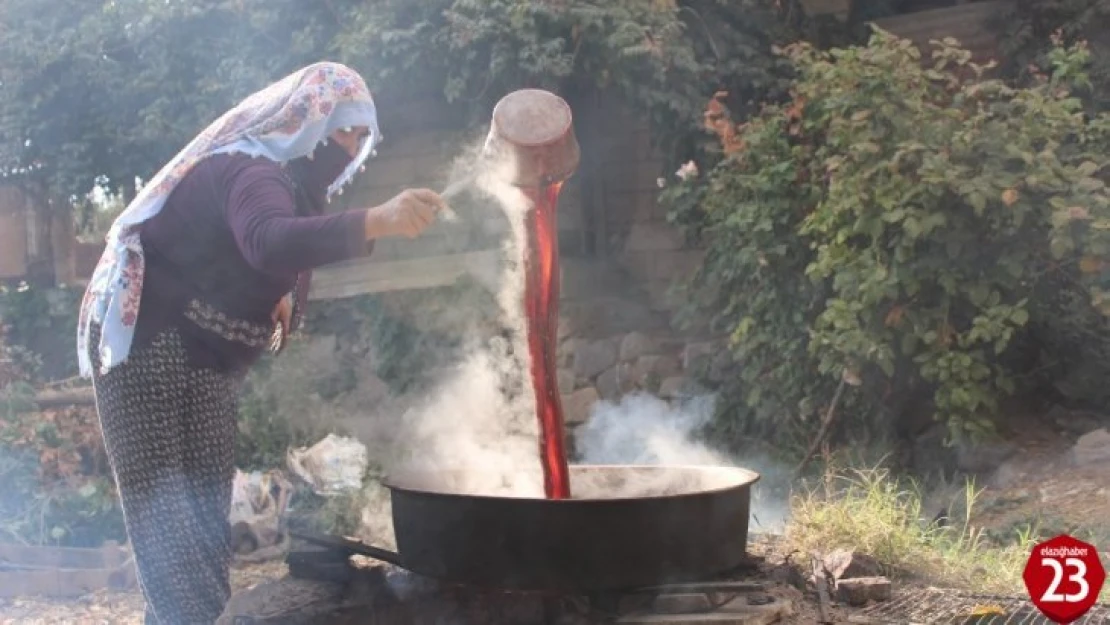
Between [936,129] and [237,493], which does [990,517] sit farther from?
[237,493]

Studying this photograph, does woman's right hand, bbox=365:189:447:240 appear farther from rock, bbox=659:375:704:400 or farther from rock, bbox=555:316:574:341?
rock, bbox=555:316:574:341

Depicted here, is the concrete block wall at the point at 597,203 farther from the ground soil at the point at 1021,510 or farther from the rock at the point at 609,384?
the ground soil at the point at 1021,510

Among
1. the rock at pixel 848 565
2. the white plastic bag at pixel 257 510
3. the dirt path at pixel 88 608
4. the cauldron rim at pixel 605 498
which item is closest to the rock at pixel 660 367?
the white plastic bag at pixel 257 510

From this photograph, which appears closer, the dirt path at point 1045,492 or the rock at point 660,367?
the dirt path at point 1045,492


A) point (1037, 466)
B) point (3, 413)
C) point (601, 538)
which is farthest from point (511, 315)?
point (3, 413)

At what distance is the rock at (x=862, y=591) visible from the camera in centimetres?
336

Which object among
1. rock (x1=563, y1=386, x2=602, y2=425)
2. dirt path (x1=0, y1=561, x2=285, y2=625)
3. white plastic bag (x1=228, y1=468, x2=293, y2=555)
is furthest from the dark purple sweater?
rock (x1=563, y1=386, x2=602, y2=425)

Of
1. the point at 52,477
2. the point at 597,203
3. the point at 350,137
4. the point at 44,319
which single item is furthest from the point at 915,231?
the point at 44,319

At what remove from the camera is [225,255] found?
2.90 metres

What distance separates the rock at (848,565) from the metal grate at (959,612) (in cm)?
13

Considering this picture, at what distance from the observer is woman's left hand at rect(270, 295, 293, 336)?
316cm

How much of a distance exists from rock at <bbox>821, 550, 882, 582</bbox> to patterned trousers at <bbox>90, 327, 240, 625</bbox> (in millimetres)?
1771

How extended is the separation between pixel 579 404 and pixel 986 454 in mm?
2848

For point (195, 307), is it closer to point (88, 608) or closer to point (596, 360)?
point (88, 608)
